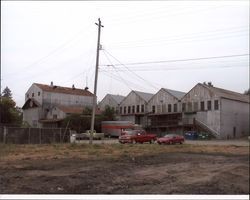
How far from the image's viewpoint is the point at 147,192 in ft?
22.2

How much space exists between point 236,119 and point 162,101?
2375 millimetres

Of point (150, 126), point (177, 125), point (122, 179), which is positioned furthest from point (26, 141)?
point (122, 179)

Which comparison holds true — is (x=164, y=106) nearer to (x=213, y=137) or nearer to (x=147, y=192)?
(x=213, y=137)

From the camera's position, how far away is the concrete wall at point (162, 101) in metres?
8.43

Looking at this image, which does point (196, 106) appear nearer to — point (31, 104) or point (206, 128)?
point (206, 128)

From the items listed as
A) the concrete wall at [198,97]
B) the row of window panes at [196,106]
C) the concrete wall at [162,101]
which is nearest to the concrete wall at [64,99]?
the concrete wall at [162,101]

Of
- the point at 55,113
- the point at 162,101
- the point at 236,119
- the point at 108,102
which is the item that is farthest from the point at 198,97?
the point at 55,113

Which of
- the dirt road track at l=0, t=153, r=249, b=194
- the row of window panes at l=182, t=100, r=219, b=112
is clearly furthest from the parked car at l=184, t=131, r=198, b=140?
the row of window panes at l=182, t=100, r=219, b=112

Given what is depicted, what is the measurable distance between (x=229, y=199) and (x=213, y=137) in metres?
2.73

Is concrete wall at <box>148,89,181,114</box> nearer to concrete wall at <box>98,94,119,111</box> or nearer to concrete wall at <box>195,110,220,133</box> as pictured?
concrete wall at <box>195,110,220,133</box>

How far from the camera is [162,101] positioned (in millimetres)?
9789

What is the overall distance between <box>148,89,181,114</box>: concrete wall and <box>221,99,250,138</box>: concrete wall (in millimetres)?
1158

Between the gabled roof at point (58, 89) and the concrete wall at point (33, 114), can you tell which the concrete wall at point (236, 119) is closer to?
the gabled roof at point (58, 89)

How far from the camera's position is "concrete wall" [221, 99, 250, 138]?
7590mm
